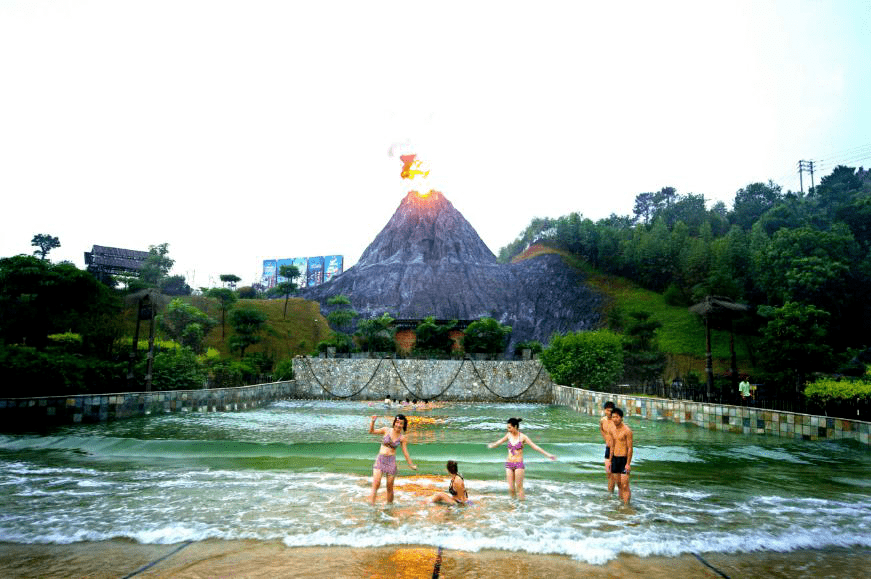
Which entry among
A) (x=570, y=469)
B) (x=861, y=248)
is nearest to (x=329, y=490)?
(x=570, y=469)

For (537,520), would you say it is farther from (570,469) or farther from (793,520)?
(570,469)

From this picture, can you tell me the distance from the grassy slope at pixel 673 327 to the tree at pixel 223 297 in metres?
37.1

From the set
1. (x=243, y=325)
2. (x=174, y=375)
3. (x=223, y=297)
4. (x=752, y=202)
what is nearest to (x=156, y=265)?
(x=223, y=297)

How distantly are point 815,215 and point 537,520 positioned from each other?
57020mm

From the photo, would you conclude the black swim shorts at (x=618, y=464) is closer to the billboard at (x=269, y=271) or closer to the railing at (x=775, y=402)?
the railing at (x=775, y=402)

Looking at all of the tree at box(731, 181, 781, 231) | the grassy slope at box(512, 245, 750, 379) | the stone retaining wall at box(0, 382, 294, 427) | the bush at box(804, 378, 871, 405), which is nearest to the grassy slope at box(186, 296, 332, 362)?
the stone retaining wall at box(0, 382, 294, 427)

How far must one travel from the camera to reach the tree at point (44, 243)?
6525 centimetres

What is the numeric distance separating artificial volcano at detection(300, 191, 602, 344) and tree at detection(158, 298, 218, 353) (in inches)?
946

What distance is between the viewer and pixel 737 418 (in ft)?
49.9

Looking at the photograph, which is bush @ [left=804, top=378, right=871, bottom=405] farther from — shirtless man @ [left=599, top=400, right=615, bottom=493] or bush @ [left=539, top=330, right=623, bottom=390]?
bush @ [left=539, top=330, right=623, bottom=390]

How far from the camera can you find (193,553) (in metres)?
5.17

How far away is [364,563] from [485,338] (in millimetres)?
39942

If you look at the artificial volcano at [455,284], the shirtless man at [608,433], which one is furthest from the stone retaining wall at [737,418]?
the artificial volcano at [455,284]

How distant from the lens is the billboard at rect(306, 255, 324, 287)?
8456cm
